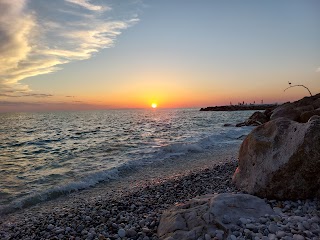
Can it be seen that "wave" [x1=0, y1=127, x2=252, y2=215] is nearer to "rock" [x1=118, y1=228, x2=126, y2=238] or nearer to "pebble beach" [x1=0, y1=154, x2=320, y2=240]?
"pebble beach" [x1=0, y1=154, x2=320, y2=240]

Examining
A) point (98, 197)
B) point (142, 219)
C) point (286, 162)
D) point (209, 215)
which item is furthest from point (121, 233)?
point (98, 197)

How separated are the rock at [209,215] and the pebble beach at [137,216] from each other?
15cm

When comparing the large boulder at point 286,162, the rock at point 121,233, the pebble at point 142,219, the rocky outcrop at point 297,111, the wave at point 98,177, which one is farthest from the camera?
the rocky outcrop at point 297,111

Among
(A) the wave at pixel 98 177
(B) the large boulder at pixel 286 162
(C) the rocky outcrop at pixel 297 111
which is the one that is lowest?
(A) the wave at pixel 98 177

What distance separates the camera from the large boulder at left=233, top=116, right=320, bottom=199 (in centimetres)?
579

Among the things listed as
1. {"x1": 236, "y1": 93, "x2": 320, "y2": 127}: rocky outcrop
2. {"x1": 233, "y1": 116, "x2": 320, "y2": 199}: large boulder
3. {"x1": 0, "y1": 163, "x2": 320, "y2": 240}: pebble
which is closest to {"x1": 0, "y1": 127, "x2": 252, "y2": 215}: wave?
{"x1": 0, "y1": 163, "x2": 320, "y2": 240}: pebble

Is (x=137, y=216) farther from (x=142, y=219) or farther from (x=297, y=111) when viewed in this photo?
(x=297, y=111)

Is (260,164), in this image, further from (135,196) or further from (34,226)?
(34,226)

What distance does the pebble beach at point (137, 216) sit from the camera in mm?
4340

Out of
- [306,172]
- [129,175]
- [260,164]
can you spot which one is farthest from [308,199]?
[129,175]

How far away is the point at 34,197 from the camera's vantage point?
9.80 meters

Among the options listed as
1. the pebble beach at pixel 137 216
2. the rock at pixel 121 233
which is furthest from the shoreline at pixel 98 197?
the rock at pixel 121 233

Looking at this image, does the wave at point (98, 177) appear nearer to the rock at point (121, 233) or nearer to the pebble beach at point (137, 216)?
the pebble beach at point (137, 216)

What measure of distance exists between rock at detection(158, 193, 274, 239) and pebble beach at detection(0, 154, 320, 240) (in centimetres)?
15
